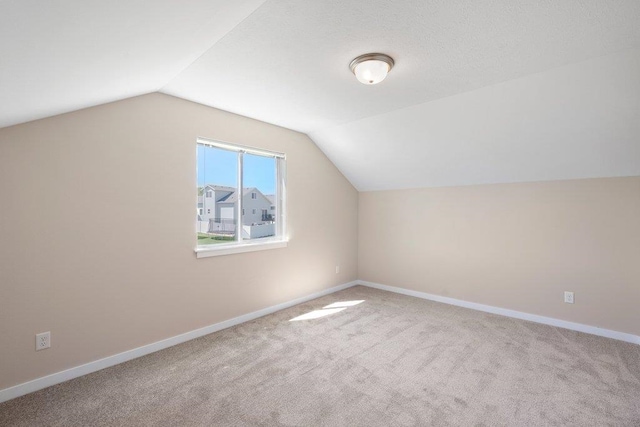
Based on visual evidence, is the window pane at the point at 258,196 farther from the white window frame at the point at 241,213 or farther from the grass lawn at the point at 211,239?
the grass lawn at the point at 211,239

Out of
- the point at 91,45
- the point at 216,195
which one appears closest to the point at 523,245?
the point at 216,195

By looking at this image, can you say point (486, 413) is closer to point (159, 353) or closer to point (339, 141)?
point (159, 353)

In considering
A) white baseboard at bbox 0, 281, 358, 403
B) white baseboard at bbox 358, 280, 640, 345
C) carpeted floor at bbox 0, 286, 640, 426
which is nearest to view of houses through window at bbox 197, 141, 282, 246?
white baseboard at bbox 0, 281, 358, 403

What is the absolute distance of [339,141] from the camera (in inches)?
157

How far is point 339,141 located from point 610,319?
137 inches

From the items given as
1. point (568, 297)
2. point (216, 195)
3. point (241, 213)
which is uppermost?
point (216, 195)

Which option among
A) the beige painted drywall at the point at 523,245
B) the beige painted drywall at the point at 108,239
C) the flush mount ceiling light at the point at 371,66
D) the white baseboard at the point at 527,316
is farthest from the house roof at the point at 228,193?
the white baseboard at the point at 527,316

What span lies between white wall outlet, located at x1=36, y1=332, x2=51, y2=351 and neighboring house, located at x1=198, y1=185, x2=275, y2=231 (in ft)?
4.71

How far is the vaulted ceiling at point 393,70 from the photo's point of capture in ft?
4.35

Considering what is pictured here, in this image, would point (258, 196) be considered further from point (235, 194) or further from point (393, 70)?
point (393, 70)

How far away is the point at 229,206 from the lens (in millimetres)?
3346

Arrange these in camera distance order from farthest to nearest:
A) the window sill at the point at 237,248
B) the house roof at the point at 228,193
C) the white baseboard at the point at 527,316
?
the house roof at the point at 228,193 → the window sill at the point at 237,248 → the white baseboard at the point at 527,316

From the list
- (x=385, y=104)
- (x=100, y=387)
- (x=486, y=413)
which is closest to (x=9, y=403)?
(x=100, y=387)

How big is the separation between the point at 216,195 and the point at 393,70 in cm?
216
